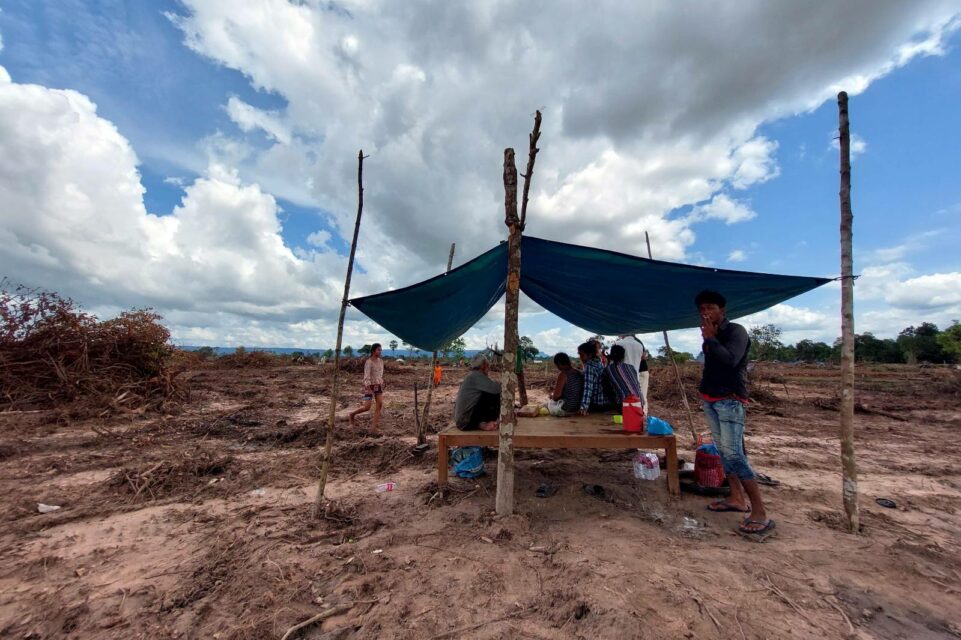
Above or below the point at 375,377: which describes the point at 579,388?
above

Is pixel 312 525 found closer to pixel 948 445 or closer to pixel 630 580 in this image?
pixel 630 580

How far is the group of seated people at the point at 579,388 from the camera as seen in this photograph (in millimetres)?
4559

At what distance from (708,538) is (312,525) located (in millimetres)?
3382

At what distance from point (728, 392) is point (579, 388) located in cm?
221

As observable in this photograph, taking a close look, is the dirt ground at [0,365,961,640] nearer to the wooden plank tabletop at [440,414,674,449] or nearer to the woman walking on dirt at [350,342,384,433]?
the wooden plank tabletop at [440,414,674,449]

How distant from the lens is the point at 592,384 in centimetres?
531

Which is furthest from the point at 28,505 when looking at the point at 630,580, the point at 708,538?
the point at 708,538

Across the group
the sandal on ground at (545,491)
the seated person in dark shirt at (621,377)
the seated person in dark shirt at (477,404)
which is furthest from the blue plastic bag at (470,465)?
the seated person in dark shirt at (621,377)

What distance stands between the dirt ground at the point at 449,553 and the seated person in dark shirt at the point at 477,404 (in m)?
0.68

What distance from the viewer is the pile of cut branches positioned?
8.70 meters

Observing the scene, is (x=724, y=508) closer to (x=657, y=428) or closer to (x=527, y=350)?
(x=657, y=428)

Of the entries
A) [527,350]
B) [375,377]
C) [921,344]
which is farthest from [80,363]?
[921,344]

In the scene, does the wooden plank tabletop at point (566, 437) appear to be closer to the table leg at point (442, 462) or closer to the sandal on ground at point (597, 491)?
the table leg at point (442, 462)

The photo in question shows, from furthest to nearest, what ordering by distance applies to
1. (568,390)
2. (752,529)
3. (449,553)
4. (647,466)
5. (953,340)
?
(953,340) → (568,390) → (647,466) → (752,529) → (449,553)
